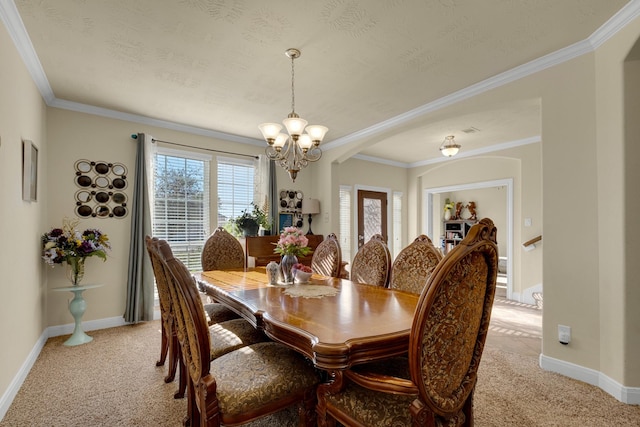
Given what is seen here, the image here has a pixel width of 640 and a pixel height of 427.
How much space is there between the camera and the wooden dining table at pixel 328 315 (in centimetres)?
126

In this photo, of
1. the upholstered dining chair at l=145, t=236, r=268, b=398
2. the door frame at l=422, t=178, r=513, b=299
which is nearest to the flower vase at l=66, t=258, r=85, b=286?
the upholstered dining chair at l=145, t=236, r=268, b=398

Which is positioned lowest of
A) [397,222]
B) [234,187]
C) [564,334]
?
[564,334]

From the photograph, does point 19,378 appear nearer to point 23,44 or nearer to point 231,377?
point 231,377

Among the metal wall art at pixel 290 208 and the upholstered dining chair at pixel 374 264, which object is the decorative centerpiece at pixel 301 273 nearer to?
the upholstered dining chair at pixel 374 264

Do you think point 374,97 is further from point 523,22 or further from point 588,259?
point 588,259

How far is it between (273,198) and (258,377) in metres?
3.57

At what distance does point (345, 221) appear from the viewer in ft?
19.5

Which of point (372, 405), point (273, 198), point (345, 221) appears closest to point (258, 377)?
point (372, 405)

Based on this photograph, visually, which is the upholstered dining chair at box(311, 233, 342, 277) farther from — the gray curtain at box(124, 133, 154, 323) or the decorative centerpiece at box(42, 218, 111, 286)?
the decorative centerpiece at box(42, 218, 111, 286)

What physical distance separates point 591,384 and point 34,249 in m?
4.80

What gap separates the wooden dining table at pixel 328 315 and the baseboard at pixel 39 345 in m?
1.37

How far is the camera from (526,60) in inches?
104

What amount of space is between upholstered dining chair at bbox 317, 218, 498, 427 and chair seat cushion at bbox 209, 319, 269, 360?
34.0 inches

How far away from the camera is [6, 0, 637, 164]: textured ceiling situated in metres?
2.02
